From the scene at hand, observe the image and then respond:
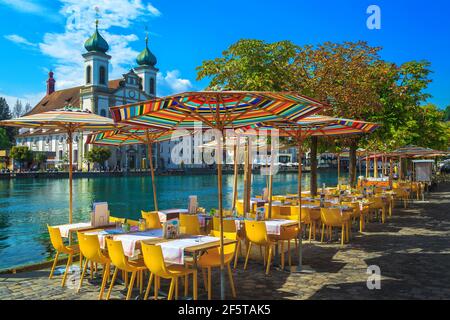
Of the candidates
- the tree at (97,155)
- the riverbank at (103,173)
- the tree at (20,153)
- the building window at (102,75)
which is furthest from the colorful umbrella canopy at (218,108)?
the building window at (102,75)

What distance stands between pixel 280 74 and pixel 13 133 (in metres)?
107

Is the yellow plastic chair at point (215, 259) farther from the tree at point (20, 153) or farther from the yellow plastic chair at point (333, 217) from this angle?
the tree at point (20, 153)

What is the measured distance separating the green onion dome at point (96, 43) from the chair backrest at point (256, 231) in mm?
76198

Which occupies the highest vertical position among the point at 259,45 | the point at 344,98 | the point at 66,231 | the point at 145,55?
the point at 145,55

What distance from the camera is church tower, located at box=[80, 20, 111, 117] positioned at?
7556 cm

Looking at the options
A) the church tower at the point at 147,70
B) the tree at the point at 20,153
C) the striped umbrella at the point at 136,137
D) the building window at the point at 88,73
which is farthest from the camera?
the church tower at the point at 147,70

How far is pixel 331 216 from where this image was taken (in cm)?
968

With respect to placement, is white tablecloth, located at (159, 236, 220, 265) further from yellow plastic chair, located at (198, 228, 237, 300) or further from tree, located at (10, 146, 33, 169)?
tree, located at (10, 146, 33, 169)

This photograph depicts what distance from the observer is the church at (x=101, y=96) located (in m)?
75.8

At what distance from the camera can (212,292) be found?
6.09m

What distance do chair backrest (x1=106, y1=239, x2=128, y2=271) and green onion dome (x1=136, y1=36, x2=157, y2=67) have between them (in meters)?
85.0

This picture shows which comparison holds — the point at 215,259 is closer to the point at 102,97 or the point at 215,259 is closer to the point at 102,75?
the point at 102,97
